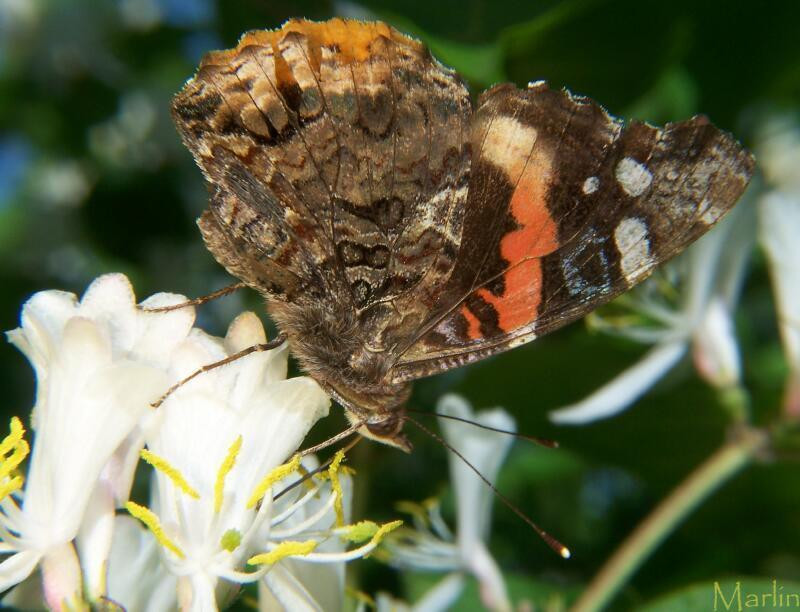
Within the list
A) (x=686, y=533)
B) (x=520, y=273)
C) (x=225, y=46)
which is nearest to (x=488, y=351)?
(x=520, y=273)

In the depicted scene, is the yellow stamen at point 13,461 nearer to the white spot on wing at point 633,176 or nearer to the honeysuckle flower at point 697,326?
the white spot on wing at point 633,176

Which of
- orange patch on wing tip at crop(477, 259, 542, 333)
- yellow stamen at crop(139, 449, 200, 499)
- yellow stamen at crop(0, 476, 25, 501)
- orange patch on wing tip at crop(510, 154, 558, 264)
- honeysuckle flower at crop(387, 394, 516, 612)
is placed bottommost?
yellow stamen at crop(0, 476, 25, 501)

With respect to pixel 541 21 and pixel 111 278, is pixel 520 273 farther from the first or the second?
pixel 111 278

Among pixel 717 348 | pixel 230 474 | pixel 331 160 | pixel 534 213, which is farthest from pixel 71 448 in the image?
pixel 717 348

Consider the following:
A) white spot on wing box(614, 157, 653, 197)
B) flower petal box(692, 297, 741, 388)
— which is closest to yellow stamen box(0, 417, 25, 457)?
white spot on wing box(614, 157, 653, 197)

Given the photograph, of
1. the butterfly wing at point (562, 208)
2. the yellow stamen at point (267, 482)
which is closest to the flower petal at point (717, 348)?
the butterfly wing at point (562, 208)

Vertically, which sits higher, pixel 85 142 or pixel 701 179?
pixel 85 142

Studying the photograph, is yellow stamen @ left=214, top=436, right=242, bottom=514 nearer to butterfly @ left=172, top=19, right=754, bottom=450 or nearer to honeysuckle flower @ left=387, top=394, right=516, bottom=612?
butterfly @ left=172, top=19, right=754, bottom=450
